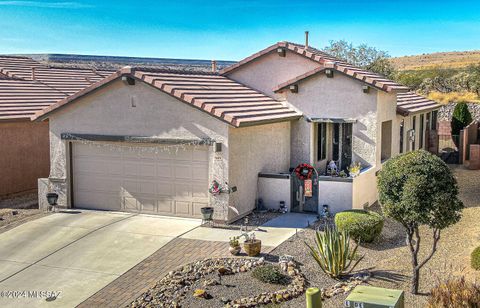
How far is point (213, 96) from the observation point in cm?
1808

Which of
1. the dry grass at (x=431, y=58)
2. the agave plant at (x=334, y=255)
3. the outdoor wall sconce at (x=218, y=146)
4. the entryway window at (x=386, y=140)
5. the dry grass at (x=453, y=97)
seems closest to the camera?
the agave plant at (x=334, y=255)

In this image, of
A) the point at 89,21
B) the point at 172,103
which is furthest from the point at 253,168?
the point at 89,21

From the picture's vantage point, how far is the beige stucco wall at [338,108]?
64.4 ft

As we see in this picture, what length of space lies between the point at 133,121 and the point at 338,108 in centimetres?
701

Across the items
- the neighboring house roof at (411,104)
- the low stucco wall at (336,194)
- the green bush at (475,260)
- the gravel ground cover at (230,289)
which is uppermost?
the neighboring house roof at (411,104)

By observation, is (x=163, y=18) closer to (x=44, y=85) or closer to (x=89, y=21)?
(x=89, y=21)

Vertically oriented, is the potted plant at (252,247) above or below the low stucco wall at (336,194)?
below

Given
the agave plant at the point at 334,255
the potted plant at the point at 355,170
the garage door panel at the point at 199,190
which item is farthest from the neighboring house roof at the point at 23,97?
the agave plant at the point at 334,255

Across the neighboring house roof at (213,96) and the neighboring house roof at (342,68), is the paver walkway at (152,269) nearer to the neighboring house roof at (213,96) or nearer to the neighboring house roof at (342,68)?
the neighboring house roof at (213,96)

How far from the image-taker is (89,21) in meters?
39.1

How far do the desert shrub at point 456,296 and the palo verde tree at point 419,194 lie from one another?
3.23 ft

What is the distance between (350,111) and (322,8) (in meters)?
24.4

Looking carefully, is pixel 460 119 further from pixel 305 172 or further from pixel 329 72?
pixel 305 172

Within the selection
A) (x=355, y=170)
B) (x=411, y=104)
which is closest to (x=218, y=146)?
(x=355, y=170)
